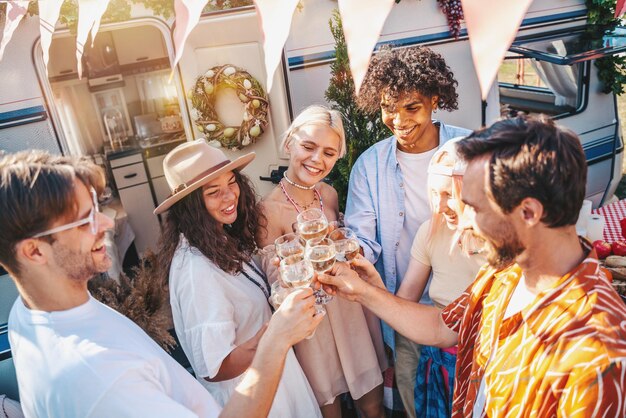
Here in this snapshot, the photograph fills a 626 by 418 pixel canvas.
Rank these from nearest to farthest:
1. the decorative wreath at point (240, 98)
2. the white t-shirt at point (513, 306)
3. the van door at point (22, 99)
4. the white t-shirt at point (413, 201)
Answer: the white t-shirt at point (513, 306)
the white t-shirt at point (413, 201)
the van door at point (22, 99)
the decorative wreath at point (240, 98)

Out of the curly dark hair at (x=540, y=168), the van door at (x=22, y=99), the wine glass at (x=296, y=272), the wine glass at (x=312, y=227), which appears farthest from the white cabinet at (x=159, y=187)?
the curly dark hair at (x=540, y=168)

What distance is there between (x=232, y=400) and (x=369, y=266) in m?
1.19

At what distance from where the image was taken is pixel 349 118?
14.5 feet

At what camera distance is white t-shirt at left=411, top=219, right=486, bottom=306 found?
236cm

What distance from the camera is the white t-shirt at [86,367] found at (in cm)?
131

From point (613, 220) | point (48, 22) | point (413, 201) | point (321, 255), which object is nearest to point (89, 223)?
point (48, 22)

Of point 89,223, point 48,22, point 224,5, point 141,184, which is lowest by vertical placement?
point 141,184

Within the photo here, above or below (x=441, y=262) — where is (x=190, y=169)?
above

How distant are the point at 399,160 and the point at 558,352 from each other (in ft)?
6.68

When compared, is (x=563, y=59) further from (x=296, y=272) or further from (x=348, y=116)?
(x=296, y=272)

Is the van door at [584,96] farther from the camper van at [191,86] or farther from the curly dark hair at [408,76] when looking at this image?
the curly dark hair at [408,76]

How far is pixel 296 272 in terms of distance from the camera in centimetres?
221

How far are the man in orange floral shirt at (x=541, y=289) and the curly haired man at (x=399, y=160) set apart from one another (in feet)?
4.67

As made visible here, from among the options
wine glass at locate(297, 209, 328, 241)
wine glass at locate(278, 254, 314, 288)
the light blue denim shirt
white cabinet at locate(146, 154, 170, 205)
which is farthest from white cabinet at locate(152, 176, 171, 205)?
wine glass at locate(278, 254, 314, 288)
